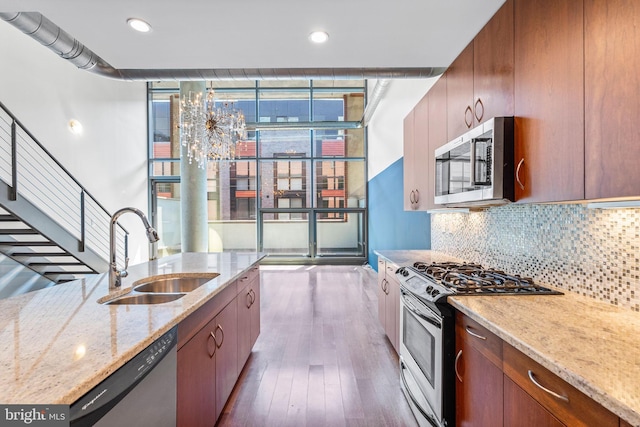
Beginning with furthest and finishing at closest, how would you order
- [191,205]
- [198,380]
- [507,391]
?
1. [191,205]
2. [198,380]
3. [507,391]

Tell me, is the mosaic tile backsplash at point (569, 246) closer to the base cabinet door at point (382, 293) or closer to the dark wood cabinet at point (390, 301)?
the dark wood cabinet at point (390, 301)

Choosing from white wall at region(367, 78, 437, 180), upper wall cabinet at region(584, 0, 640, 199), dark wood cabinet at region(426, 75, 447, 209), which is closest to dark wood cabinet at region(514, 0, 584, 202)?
upper wall cabinet at region(584, 0, 640, 199)

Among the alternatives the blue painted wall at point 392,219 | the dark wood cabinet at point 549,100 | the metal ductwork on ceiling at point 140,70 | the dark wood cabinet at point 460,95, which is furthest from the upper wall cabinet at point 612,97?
the blue painted wall at point 392,219

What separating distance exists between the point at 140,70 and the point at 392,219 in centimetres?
418

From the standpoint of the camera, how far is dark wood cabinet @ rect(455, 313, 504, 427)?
1270 millimetres

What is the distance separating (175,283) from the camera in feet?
7.39

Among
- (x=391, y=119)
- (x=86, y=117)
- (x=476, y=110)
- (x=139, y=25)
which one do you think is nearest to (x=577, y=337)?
(x=476, y=110)

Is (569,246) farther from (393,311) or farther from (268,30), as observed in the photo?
(268,30)

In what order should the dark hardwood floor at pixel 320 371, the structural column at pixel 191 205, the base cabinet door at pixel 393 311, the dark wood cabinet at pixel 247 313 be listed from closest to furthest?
the dark hardwood floor at pixel 320 371, the dark wood cabinet at pixel 247 313, the base cabinet door at pixel 393 311, the structural column at pixel 191 205

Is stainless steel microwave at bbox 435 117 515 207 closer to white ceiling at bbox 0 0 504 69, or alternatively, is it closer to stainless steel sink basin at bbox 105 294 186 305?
white ceiling at bbox 0 0 504 69

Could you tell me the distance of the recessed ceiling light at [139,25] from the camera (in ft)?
6.55

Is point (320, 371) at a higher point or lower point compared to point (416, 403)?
lower

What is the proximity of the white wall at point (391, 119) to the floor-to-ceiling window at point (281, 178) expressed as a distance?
0.91 metres

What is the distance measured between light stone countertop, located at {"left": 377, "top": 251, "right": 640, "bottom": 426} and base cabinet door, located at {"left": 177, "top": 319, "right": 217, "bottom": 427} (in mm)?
1335
